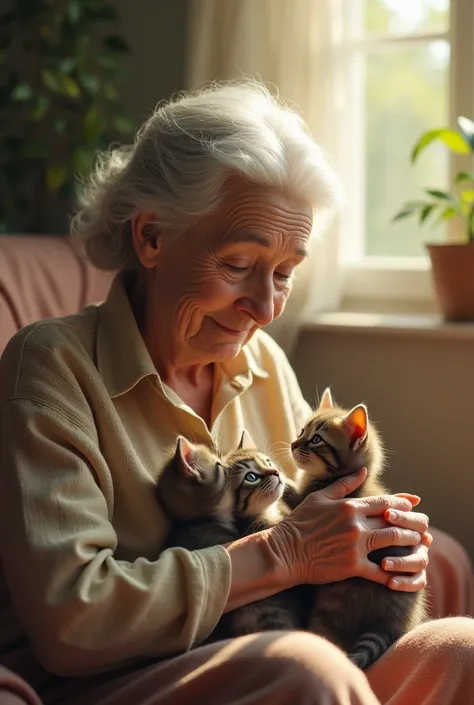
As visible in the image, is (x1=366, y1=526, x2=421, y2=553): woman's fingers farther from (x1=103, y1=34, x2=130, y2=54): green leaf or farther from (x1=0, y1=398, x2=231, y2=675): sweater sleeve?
(x1=103, y1=34, x2=130, y2=54): green leaf

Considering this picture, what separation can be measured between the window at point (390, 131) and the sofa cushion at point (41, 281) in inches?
36.5

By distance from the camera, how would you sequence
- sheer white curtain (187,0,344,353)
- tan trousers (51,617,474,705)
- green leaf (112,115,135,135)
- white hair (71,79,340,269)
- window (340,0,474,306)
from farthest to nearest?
green leaf (112,115,135,135), window (340,0,474,306), sheer white curtain (187,0,344,353), white hair (71,79,340,269), tan trousers (51,617,474,705)

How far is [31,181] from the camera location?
3.36 metres

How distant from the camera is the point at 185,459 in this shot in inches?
63.7

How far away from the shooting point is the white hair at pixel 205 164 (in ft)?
5.65

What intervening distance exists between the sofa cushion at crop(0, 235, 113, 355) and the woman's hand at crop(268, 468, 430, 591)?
0.80 metres

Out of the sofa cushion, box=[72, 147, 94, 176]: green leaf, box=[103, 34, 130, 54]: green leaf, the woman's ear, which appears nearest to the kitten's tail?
the woman's ear

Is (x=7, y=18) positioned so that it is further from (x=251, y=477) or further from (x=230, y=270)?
(x=251, y=477)

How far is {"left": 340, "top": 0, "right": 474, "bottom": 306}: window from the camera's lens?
9.36 feet

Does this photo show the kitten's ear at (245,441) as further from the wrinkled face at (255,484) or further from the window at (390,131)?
the window at (390,131)

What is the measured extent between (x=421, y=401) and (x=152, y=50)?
4.70 feet

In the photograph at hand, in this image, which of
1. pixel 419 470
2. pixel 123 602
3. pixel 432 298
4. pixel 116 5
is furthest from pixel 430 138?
pixel 123 602

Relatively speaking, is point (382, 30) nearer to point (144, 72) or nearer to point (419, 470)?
point (144, 72)

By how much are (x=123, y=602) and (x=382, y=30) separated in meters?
2.05
